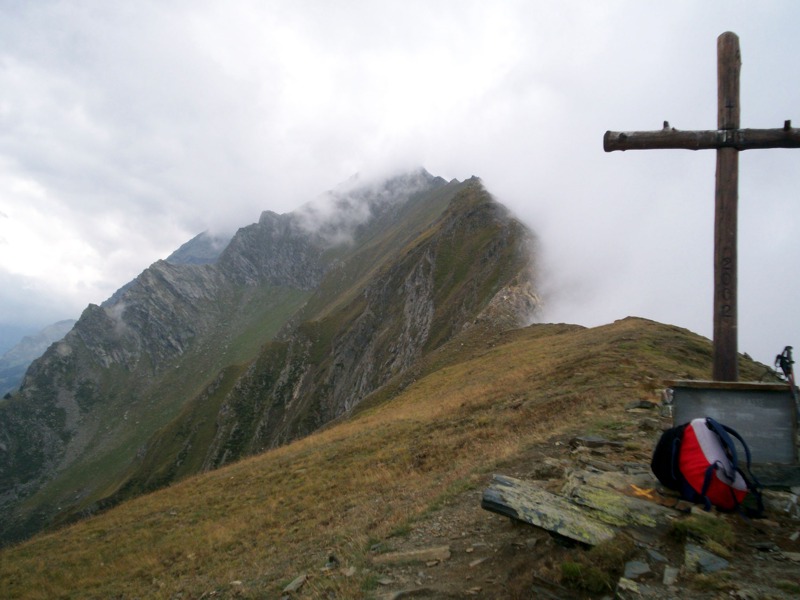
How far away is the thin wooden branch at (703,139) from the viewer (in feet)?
26.1

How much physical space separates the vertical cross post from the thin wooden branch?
118mm

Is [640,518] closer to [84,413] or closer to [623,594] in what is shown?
[623,594]

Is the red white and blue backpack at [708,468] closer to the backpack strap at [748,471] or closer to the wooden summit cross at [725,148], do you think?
the backpack strap at [748,471]

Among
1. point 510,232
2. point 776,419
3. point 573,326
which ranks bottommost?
point 776,419

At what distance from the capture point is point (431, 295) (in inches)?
2963

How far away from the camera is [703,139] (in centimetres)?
837

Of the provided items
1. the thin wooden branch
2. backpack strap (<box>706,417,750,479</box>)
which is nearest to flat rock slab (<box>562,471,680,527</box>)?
backpack strap (<box>706,417,750,479</box>)

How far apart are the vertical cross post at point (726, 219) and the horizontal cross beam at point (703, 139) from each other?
120 millimetres

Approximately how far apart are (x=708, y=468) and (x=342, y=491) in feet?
35.4

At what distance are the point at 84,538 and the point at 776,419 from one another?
24.8 m

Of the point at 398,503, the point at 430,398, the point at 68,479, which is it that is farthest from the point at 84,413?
the point at 398,503

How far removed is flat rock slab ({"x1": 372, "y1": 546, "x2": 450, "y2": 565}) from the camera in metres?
6.83

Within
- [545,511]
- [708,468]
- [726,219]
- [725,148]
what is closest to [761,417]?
[708,468]

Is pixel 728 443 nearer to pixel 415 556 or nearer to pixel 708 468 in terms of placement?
pixel 708 468
